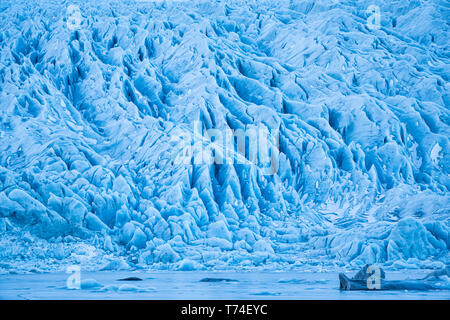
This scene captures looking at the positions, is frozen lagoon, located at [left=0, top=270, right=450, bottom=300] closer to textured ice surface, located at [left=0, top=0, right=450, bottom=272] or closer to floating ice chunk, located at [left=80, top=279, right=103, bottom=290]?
floating ice chunk, located at [left=80, top=279, right=103, bottom=290]

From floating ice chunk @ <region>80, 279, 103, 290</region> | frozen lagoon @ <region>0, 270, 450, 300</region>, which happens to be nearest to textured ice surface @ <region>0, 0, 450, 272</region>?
frozen lagoon @ <region>0, 270, 450, 300</region>

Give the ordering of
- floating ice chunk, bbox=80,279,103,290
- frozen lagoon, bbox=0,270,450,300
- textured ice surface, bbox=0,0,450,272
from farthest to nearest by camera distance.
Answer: textured ice surface, bbox=0,0,450,272 < floating ice chunk, bbox=80,279,103,290 < frozen lagoon, bbox=0,270,450,300

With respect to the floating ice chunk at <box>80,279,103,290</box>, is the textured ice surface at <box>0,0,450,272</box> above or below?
above

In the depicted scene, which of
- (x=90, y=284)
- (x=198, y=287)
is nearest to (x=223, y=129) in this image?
(x=198, y=287)

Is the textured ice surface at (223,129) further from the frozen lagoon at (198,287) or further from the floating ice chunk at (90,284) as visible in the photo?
the floating ice chunk at (90,284)

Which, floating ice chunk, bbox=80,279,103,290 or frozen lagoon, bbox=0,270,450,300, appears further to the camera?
floating ice chunk, bbox=80,279,103,290

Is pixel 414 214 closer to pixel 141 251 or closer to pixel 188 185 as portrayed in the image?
pixel 188 185

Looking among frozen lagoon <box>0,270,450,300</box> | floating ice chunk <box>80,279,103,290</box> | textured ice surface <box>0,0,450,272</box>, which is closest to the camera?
frozen lagoon <box>0,270,450,300</box>

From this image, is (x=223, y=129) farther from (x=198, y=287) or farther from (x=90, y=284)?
(x=90, y=284)
